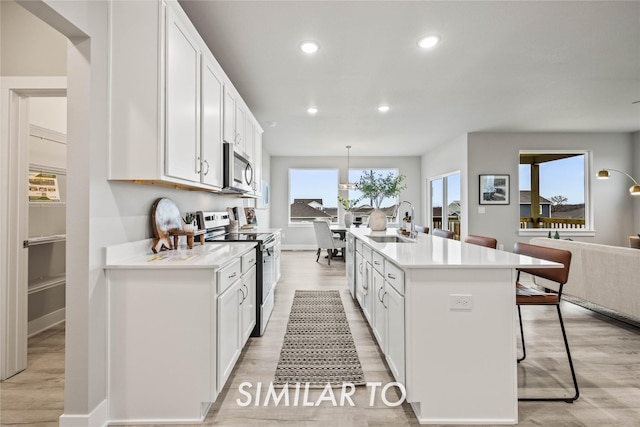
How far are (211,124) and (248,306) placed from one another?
1424 mm

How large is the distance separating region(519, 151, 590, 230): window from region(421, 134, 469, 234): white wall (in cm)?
116

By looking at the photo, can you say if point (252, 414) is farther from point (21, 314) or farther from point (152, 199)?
point (21, 314)

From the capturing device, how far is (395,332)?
187cm

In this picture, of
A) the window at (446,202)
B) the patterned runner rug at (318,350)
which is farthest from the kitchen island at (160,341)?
the window at (446,202)

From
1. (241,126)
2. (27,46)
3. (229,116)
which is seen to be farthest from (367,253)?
(27,46)

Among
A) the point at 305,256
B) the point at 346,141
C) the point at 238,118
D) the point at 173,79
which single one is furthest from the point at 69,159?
the point at 305,256

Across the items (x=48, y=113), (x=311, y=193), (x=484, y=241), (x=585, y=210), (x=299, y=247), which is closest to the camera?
(x=484, y=241)

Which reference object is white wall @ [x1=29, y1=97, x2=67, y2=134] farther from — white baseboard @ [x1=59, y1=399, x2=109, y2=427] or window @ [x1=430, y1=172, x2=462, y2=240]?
window @ [x1=430, y1=172, x2=462, y2=240]

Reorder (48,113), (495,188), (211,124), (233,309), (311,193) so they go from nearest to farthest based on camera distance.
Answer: (233,309), (211,124), (48,113), (495,188), (311,193)

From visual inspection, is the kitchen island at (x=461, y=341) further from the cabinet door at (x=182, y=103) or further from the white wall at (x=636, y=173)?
the white wall at (x=636, y=173)

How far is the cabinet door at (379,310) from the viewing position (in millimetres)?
2137

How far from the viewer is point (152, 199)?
2199 millimetres

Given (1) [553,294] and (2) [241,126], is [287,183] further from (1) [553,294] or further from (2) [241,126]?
(1) [553,294]

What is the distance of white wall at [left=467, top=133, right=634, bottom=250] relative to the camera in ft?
19.8
